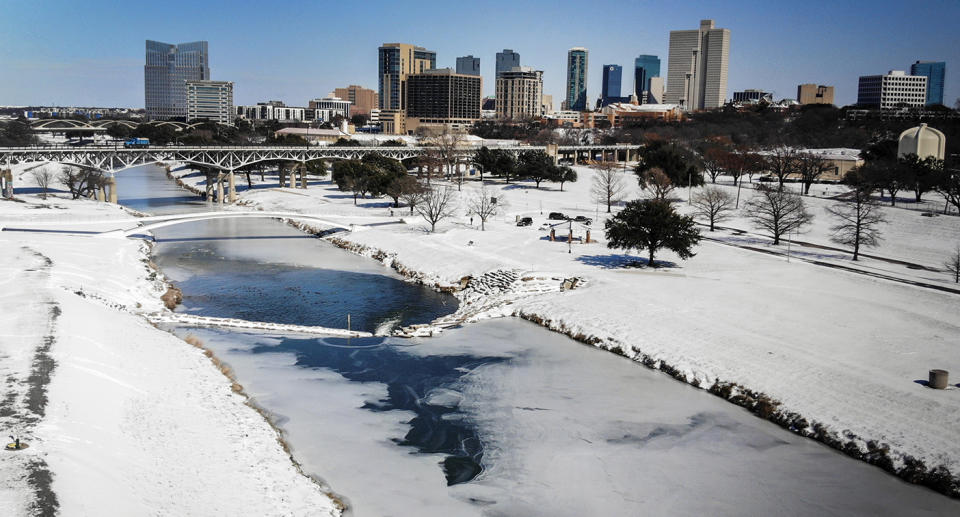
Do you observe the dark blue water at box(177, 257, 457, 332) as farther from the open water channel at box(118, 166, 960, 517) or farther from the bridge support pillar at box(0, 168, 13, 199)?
the bridge support pillar at box(0, 168, 13, 199)

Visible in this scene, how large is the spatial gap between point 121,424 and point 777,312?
1097 inches

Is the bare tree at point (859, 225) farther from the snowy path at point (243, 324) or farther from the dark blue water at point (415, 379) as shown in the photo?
the snowy path at point (243, 324)

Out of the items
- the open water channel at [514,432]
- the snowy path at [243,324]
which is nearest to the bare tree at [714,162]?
the open water channel at [514,432]

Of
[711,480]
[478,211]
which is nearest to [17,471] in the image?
[711,480]

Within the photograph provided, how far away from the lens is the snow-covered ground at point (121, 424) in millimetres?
18281

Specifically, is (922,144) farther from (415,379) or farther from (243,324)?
(243,324)

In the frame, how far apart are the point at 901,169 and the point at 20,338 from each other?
244 ft

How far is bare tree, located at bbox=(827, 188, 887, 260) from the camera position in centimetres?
5103

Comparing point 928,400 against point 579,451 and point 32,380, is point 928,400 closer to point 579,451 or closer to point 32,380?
point 579,451

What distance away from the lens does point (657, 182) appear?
77.8 metres

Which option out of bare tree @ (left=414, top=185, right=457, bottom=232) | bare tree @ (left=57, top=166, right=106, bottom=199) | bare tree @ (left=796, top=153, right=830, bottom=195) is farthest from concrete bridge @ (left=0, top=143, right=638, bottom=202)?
bare tree @ (left=796, top=153, right=830, bottom=195)

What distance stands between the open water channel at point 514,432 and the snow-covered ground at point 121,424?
1474 millimetres

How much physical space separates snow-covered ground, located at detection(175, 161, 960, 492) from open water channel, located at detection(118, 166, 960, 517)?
1705 mm

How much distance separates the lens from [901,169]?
7494 cm
